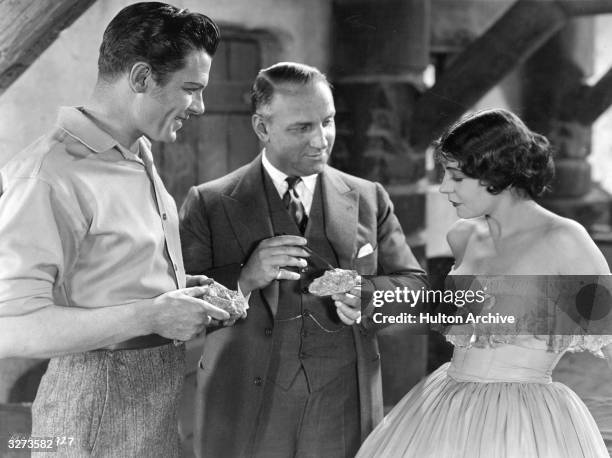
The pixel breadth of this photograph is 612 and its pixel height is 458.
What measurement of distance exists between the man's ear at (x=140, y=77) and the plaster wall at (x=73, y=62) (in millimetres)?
444

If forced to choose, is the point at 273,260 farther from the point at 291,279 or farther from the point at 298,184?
the point at 298,184

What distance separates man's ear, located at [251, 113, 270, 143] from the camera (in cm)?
183

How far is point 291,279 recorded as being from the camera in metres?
1.81

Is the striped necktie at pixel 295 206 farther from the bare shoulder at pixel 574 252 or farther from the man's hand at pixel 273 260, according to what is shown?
the bare shoulder at pixel 574 252

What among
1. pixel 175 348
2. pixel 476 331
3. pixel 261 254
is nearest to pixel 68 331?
pixel 175 348

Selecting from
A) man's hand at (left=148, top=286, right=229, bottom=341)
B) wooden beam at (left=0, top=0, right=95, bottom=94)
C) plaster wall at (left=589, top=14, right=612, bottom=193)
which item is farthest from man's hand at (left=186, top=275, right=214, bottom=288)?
plaster wall at (left=589, top=14, right=612, bottom=193)

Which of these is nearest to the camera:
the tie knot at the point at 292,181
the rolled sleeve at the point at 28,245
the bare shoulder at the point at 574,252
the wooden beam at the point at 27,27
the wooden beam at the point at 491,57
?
the rolled sleeve at the point at 28,245

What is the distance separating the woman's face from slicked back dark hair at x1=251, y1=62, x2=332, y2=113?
1.21ft

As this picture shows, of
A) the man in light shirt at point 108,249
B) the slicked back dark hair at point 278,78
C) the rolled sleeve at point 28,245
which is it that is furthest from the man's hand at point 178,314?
the slicked back dark hair at point 278,78

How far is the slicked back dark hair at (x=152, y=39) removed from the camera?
4.74 feet

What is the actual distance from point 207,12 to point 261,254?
0.63 meters

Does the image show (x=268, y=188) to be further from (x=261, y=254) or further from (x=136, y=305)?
(x=136, y=305)

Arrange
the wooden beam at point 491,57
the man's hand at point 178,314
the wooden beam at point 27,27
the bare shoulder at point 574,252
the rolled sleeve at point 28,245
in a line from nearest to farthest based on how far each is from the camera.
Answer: the rolled sleeve at point 28,245
the man's hand at point 178,314
the bare shoulder at point 574,252
the wooden beam at point 27,27
the wooden beam at point 491,57

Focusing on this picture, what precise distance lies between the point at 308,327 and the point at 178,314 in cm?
47
